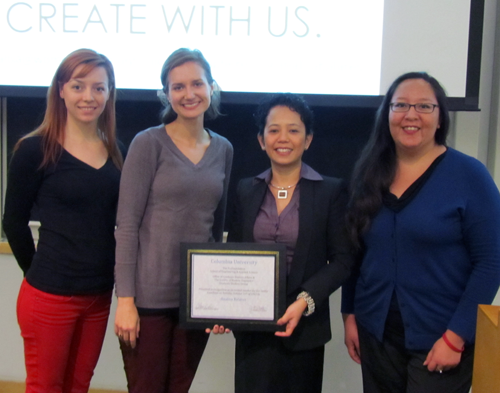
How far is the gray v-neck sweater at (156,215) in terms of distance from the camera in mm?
1341

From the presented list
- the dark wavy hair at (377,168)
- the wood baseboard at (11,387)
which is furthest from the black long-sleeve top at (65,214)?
the wood baseboard at (11,387)

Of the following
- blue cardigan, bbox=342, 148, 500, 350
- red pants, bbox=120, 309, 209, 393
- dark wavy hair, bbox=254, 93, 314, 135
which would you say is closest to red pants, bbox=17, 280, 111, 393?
red pants, bbox=120, 309, 209, 393

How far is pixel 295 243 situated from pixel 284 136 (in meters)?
0.35

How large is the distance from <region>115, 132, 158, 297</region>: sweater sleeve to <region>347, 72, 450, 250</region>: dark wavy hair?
0.67m

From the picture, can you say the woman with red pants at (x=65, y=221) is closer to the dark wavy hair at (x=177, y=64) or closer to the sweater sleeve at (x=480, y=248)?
the dark wavy hair at (x=177, y=64)

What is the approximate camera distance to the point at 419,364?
4.11 ft

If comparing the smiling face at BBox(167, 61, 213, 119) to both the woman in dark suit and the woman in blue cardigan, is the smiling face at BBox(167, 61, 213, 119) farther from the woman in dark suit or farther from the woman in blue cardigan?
the woman in blue cardigan

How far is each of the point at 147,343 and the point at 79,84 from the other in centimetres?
92

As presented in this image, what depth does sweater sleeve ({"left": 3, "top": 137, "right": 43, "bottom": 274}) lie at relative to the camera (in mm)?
1405

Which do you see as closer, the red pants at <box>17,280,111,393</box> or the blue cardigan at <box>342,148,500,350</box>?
the blue cardigan at <box>342,148,500,350</box>

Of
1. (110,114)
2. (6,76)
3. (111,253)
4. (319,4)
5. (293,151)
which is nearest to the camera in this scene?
(293,151)

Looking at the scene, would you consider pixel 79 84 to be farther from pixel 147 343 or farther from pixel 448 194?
pixel 448 194

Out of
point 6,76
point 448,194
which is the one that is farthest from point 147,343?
point 6,76

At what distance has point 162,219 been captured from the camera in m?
1.37
